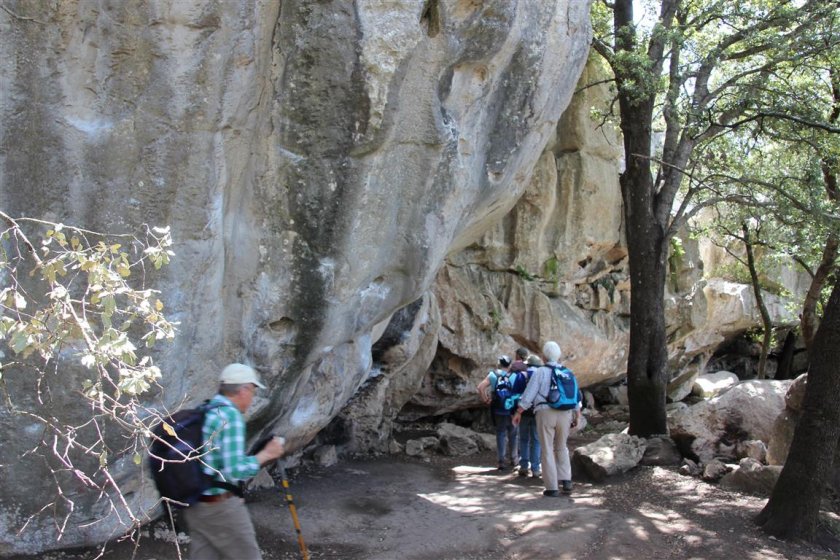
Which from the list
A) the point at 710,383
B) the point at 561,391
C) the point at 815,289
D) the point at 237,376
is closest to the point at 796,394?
the point at 561,391

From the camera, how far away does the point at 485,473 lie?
1216 centimetres

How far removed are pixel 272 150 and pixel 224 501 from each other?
3.98m

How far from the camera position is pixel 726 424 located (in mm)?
11562

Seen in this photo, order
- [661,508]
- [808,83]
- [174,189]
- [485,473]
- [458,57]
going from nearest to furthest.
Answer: [174,189] → [458,57] → [661,508] → [485,473] → [808,83]

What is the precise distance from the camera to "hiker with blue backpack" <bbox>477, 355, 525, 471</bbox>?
38.4 feet

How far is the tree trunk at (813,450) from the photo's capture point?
26.7 ft

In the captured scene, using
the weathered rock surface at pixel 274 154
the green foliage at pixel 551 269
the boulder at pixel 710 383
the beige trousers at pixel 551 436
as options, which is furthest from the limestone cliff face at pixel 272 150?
the boulder at pixel 710 383

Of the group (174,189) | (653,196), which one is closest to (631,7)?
(653,196)

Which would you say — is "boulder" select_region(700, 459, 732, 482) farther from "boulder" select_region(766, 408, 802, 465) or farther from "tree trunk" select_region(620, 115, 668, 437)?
"tree trunk" select_region(620, 115, 668, 437)

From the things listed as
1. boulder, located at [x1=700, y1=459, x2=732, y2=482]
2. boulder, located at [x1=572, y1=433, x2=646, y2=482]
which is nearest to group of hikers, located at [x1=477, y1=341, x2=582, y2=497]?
boulder, located at [x1=572, y1=433, x2=646, y2=482]

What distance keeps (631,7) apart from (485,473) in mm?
7707

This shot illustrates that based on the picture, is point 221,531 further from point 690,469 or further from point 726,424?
point 726,424

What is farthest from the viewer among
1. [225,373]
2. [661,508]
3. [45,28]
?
[661,508]

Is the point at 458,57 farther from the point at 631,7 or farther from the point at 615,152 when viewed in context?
the point at 615,152
